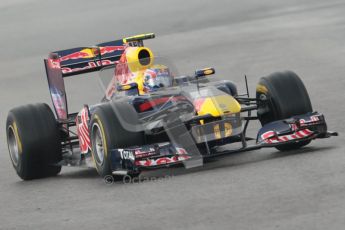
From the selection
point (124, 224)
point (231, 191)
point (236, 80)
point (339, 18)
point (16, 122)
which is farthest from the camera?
point (339, 18)

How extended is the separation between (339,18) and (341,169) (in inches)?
710

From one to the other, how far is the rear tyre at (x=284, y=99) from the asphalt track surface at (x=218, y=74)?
41 centimetres

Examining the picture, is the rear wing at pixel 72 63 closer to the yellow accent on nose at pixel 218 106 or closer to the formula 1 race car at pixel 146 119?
the formula 1 race car at pixel 146 119

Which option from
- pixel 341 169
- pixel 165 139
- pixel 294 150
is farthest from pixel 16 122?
pixel 341 169

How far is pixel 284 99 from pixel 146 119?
1573mm

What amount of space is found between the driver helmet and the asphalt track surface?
1179mm

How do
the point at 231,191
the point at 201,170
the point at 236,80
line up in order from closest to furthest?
the point at 231,191, the point at 201,170, the point at 236,80

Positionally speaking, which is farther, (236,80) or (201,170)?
(236,80)

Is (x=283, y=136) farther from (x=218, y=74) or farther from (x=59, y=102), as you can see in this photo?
(x=218, y=74)

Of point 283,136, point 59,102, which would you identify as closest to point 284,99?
point 283,136

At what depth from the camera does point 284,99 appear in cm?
1236

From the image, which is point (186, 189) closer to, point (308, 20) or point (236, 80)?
point (236, 80)

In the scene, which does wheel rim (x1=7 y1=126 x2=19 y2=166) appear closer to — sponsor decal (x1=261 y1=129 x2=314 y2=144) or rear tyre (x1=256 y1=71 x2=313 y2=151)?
rear tyre (x1=256 y1=71 x2=313 y2=151)

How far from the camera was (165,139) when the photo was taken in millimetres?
12164
